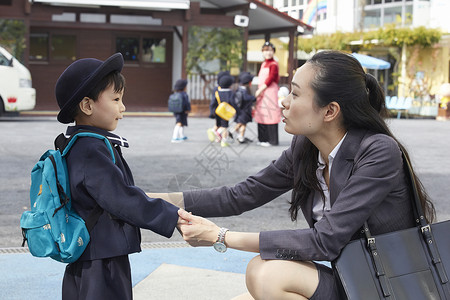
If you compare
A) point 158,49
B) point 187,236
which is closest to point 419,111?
point 158,49

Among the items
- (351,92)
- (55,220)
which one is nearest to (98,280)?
(55,220)

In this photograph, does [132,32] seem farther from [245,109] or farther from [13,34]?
[245,109]

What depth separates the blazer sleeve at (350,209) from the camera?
2.54 m

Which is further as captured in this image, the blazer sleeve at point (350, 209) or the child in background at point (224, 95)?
the child in background at point (224, 95)

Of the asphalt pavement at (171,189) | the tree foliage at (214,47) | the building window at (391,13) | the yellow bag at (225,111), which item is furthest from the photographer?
the building window at (391,13)

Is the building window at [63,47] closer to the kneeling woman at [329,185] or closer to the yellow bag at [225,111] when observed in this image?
the yellow bag at [225,111]

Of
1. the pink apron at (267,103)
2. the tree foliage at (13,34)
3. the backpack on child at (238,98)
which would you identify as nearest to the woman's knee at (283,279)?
the pink apron at (267,103)

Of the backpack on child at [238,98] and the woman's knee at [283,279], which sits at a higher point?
the backpack on child at [238,98]

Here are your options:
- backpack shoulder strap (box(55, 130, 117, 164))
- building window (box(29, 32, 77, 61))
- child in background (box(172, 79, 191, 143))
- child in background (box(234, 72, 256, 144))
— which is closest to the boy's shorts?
backpack shoulder strap (box(55, 130, 117, 164))

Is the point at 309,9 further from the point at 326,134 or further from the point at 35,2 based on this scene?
the point at 326,134

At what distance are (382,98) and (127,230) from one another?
1.08m

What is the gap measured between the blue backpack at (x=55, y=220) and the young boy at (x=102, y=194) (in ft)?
0.15

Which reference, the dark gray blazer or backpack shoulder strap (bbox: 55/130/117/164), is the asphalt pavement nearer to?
the dark gray blazer

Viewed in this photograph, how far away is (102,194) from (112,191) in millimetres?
37
